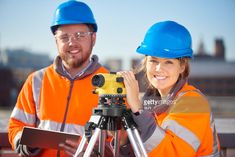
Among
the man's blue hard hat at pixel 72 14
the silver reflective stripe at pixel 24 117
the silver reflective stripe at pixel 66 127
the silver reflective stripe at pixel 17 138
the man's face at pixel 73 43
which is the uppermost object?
the man's blue hard hat at pixel 72 14

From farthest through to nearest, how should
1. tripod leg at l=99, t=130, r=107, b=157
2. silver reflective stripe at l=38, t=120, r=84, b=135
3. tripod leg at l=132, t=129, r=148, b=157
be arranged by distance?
silver reflective stripe at l=38, t=120, r=84, b=135, tripod leg at l=99, t=130, r=107, b=157, tripod leg at l=132, t=129, r=148, b=157

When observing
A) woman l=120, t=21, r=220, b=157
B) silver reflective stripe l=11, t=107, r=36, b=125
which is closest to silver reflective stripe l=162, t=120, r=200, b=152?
woman l=120, t=21, r=220, b=157

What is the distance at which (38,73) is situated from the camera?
268cm

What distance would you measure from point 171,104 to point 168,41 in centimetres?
33

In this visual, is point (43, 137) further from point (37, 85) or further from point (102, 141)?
point (37, 85)

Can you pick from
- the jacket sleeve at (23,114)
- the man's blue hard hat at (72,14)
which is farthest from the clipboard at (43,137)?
the man's blue hard hat at (72,14)

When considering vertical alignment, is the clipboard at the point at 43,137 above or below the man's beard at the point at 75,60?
below

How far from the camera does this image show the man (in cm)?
250

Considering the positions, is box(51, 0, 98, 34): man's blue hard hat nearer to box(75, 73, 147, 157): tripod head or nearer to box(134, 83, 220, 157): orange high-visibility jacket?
box(75, 73, 147, 157): tripod head

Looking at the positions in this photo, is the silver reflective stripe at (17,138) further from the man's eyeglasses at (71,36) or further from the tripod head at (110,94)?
the tripod head at (110,94)

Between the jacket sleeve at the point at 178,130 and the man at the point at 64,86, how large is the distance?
78 cm

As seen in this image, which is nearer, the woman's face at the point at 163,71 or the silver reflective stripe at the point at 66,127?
the woman's face at the point at 163,71

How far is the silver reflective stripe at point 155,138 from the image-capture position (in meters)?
1.77

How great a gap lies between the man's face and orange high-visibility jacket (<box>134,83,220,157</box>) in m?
0.91
